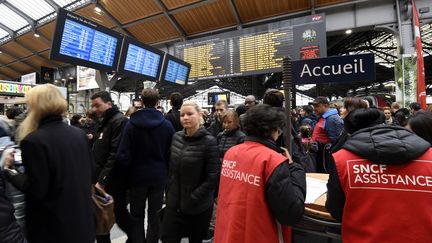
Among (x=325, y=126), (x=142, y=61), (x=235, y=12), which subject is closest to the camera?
(x=325, y=126)

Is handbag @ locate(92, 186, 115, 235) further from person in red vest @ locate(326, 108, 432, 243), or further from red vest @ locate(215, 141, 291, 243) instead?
person in red vest @ locate(326, 108, 432, 243)

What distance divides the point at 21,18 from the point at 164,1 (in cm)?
769

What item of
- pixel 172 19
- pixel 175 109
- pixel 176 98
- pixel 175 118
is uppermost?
pixel 172 19

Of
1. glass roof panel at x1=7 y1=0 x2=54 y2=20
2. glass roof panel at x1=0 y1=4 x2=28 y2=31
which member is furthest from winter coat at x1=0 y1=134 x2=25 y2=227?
glass roof panel at x1=0 y1=4 x2=28 y2=31

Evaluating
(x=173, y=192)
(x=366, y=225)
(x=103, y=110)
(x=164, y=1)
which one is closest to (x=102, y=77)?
(x=103, y=110)

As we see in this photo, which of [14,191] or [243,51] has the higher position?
[243,51]

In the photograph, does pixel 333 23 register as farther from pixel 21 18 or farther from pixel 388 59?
pixel 21 18

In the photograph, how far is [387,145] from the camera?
1180 mm

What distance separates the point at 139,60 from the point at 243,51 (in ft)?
12.0

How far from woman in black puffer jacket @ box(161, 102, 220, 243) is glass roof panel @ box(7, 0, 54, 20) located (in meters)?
11.6

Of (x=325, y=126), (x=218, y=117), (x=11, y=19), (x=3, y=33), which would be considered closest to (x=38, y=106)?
(x=218, y=117)

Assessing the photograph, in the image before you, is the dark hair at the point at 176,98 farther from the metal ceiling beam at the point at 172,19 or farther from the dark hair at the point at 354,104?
the metal ceiling beam at the point at 172,19

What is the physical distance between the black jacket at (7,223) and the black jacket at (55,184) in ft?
0.33

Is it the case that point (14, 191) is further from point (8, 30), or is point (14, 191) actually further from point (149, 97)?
point (8, 30)
